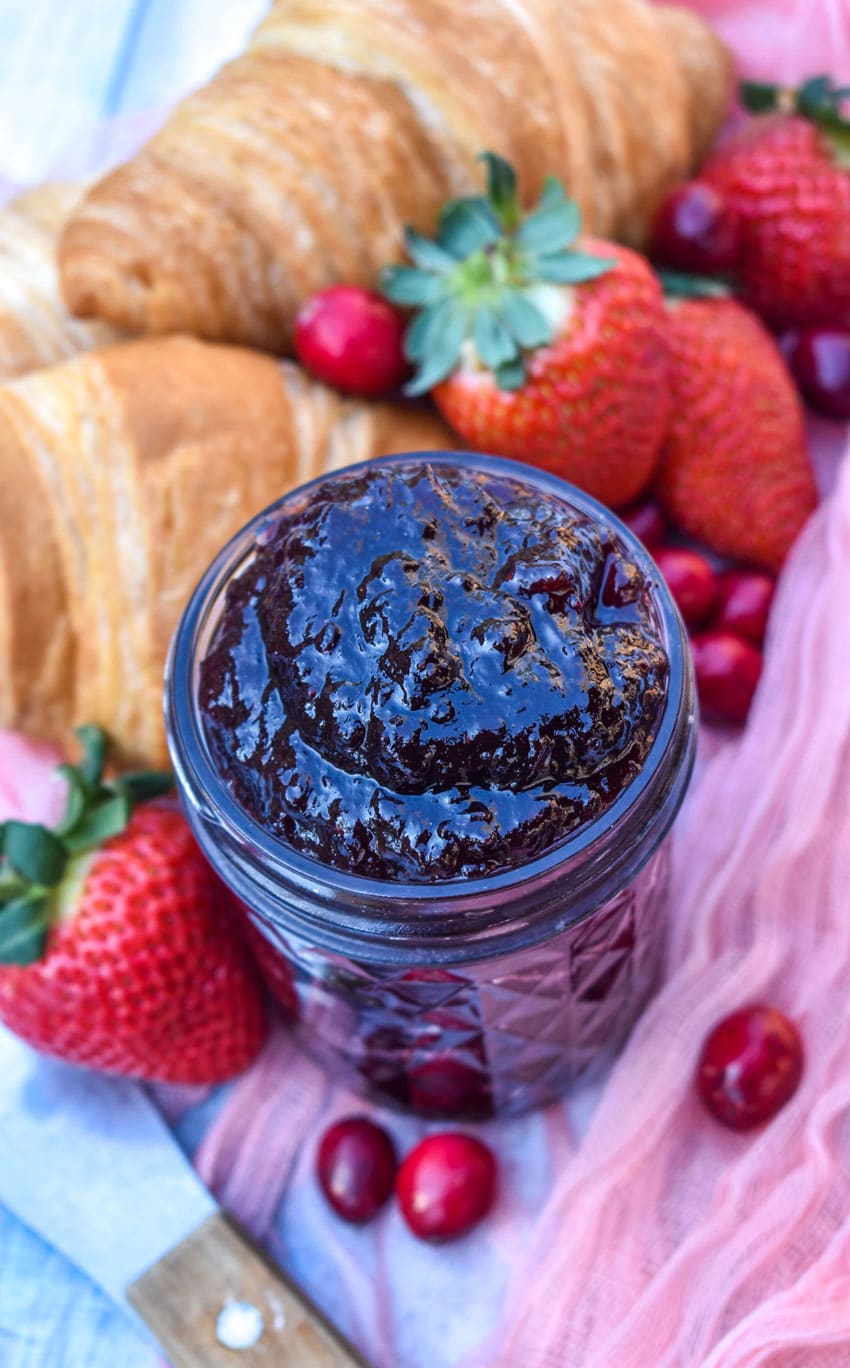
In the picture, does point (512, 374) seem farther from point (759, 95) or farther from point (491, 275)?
point (759, 95)

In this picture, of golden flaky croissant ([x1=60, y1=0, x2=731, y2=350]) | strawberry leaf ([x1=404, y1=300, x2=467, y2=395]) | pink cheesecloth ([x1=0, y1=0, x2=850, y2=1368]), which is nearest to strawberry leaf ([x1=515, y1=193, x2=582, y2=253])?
strawberry leaf ([x1=404, y1=300, x2=467, y2=395])

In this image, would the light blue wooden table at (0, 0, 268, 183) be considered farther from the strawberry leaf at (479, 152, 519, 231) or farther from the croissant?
the strawberry leaf at (479, 152, 519, 231)

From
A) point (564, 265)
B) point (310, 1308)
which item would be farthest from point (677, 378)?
point (310, 1308)

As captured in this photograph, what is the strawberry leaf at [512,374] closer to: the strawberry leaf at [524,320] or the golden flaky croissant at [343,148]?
the strawberry leaf at [524,320]

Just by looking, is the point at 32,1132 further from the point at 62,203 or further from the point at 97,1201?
the point at 62,203

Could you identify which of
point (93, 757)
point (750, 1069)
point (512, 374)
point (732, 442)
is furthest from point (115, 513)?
point (750, 1069)

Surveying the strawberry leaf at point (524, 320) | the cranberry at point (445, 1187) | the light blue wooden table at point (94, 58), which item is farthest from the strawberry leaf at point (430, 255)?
the cranberry at point (445, 1187)
